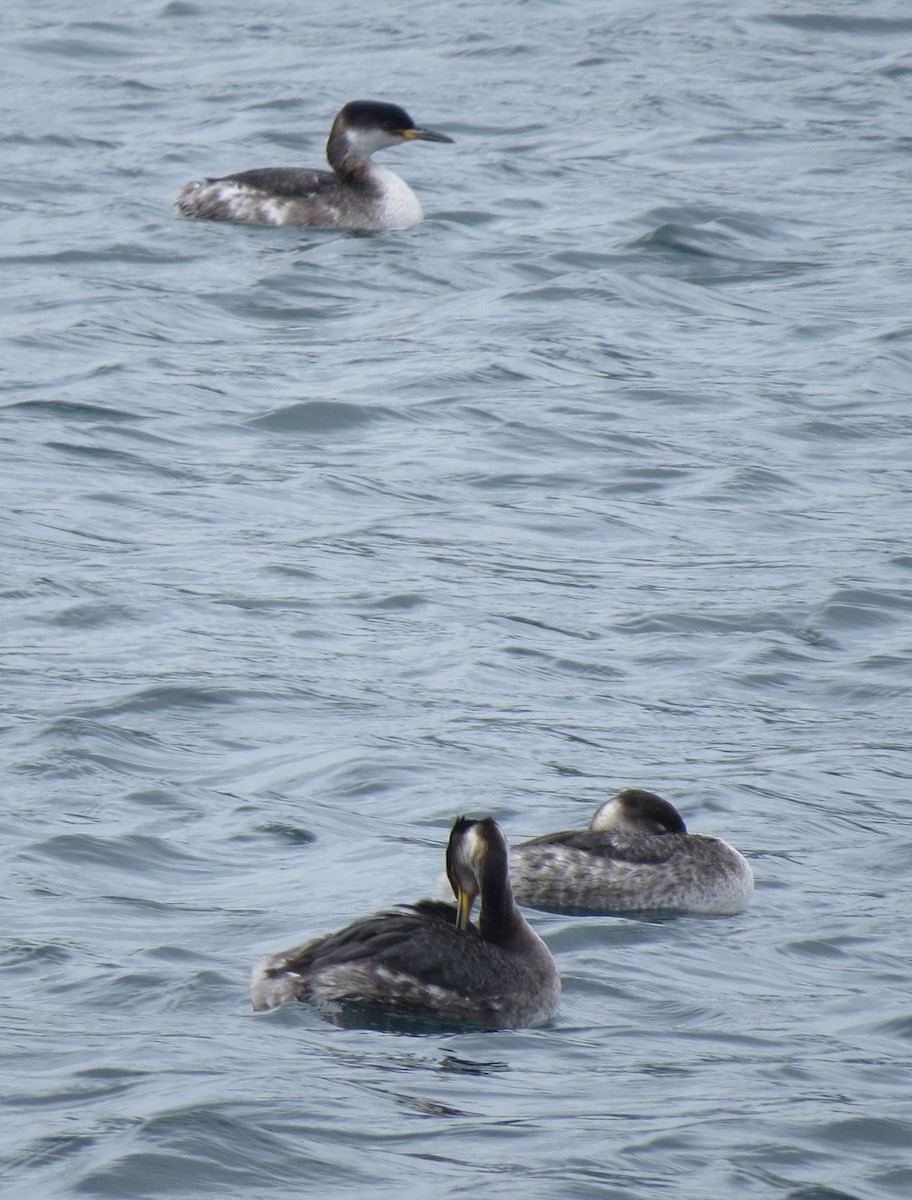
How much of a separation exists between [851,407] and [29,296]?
6.38 metres

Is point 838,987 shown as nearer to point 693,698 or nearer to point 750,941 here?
point 750,941

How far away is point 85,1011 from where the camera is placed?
24.0 feet

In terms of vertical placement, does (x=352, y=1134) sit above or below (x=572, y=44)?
below

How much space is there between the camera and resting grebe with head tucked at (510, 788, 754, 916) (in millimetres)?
8898

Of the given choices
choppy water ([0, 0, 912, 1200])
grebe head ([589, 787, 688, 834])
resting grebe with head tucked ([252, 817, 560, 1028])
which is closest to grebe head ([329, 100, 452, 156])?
choppy water ([0, 0, 912, 1200])

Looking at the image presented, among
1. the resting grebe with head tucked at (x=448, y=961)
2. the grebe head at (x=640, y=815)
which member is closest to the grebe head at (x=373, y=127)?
the grebe head at (x=640, y=815)

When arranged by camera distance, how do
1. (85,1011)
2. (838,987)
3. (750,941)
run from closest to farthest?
(85,1011), (838,987), (750,941)

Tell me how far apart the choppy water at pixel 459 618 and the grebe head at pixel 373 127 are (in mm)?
852

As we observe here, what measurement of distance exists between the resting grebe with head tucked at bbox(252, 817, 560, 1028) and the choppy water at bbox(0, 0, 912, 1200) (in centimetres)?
15

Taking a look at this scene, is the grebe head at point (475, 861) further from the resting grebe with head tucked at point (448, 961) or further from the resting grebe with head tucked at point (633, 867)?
the resting grebe with head tucked at point (633, 867)

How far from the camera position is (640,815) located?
9.19 m

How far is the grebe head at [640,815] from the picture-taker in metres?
9.16

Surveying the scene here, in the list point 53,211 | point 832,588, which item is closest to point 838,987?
point 832,588

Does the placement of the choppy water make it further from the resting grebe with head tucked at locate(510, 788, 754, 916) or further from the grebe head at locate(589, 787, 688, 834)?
the grebe head at locate(589, 787, 688, 834)
